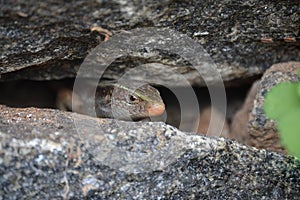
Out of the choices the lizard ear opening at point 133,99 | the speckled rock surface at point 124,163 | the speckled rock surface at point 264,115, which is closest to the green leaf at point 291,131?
the speckled rock surface at point 124,163

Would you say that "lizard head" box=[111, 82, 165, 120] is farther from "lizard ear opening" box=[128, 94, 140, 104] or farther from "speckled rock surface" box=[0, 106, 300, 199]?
"speckled rock surface" box=[0, 106, 300, 199]

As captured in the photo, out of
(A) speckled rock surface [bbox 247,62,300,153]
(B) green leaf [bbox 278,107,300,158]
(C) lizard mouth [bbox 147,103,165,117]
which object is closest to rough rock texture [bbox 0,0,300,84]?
(A) speckled rock surface [bbox 247,62,300,153]

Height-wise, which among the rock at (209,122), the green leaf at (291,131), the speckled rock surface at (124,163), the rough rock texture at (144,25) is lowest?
the rock at (209,122)

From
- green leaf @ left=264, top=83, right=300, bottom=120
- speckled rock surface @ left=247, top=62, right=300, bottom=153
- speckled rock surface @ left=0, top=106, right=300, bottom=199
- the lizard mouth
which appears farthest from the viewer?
speckled rock surface @ left=247, top=62, right=300, bottom=153

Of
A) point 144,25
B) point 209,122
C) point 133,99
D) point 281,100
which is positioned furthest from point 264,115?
point 144,25

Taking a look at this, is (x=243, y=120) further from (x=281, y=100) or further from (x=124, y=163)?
(x=124, y=163)

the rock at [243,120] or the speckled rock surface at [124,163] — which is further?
the rock at [243,120]

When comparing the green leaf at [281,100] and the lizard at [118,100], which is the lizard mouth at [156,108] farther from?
the green leaf at [281,100]

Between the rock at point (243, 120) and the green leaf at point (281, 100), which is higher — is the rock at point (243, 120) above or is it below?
below
